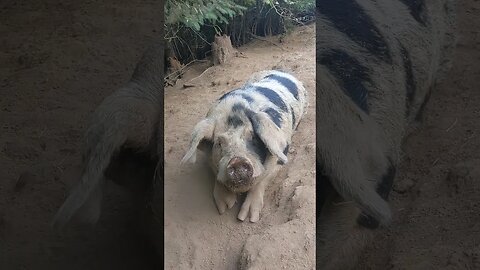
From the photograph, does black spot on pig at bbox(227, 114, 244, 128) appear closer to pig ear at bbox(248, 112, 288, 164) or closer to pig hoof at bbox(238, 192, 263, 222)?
pig ear at bbox(248, 112, 288, 164)

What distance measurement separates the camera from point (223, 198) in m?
1.40

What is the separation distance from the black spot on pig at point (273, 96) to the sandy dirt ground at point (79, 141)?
25.1 inches

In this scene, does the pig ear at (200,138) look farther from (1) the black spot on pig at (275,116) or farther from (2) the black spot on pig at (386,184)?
(2) the black spot on pig at (386,184)

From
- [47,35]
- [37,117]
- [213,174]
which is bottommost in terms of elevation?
[213,174]

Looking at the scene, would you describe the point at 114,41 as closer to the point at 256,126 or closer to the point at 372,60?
the point at 372,60

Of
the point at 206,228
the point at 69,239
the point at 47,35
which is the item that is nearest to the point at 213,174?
the point at 206,228

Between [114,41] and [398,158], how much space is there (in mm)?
554

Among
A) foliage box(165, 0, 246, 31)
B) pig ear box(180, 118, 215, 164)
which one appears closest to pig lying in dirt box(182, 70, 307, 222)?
pig ear box(180, 118, 215, 164)

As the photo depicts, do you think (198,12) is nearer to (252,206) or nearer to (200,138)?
(200,138)

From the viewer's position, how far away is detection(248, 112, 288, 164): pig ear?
139cm

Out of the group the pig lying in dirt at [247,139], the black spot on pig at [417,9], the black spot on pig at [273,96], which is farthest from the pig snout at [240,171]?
the black spot on pig at [417,9]

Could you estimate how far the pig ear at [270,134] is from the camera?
139cm

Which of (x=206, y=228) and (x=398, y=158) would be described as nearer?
(x=398, y=158)

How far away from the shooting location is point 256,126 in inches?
56.2
